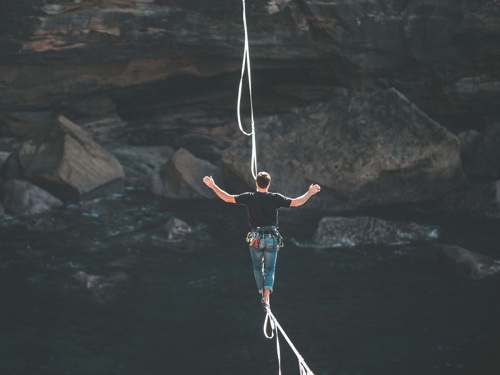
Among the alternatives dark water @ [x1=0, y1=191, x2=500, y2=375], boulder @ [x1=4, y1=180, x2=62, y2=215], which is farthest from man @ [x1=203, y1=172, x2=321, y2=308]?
boulder @ [x1=4, y1=180, x2=62, y2=215]

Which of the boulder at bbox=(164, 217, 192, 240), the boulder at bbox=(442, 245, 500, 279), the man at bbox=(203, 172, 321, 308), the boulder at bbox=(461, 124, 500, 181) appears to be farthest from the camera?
the boulder at bbox=(461, 124, 500, 181)

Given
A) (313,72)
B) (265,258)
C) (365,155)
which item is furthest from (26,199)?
(265,258)

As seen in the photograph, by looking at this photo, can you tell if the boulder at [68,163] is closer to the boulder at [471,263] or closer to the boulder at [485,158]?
the boulder at [485,158]

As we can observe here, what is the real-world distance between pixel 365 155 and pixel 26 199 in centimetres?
951

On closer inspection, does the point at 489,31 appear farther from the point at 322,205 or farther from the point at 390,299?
the point at 390,299

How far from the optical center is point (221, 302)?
66.3ft

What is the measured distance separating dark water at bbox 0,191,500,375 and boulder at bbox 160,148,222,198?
1692 mm

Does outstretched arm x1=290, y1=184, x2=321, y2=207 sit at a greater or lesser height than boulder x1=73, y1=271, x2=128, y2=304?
greater

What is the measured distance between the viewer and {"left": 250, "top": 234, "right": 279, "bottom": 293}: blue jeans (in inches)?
603

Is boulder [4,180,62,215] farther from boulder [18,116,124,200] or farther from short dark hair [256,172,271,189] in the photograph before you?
short dark hair [256,172,271,189]

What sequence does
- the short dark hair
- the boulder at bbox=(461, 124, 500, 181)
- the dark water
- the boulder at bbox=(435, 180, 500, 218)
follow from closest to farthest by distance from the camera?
the short dark hair, the dark water, the boulder at bbox=(435, 180, 500, 218), the boulder at bbox=(461, 124, 500, 181)

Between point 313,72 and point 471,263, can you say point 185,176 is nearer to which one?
point 313,72

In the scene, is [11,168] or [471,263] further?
[11,168]

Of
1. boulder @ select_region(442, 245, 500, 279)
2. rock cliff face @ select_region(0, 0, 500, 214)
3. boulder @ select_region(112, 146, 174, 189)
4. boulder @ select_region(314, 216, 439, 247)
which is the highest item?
rock cliff face @ select_region(0, 0, 500, 214)
